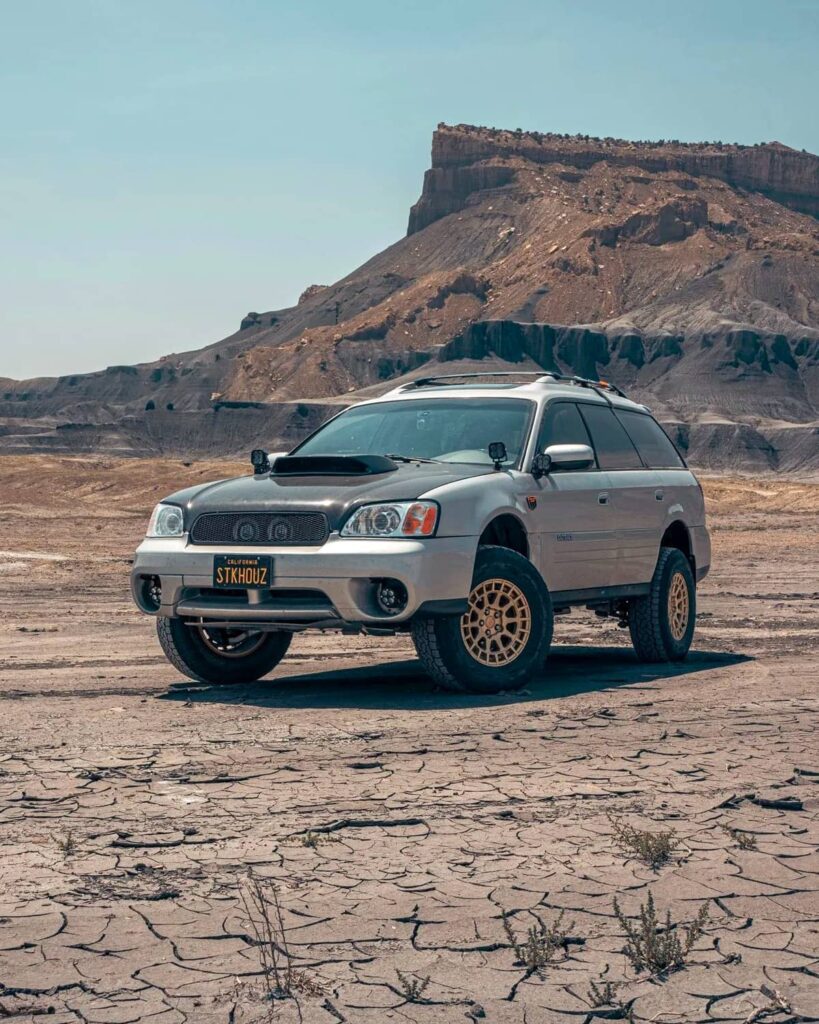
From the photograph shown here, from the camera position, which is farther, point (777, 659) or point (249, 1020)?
point (777, 659)

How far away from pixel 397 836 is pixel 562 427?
500 centimetres

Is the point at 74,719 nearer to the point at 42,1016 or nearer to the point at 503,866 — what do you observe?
the point at 503,866

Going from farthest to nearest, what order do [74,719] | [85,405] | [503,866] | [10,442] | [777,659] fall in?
[85,405], [10,442], [777,659], [74,719], [503,866]

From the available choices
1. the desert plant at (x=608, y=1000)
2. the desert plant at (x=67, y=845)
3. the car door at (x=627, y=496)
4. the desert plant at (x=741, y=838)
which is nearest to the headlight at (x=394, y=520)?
the car door at (x=627, y=496)

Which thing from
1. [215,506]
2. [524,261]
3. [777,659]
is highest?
[524,261]

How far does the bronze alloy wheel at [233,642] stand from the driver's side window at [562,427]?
2235mm

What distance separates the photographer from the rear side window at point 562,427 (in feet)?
31.7

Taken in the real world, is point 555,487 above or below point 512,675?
above

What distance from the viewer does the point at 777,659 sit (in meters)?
11.1

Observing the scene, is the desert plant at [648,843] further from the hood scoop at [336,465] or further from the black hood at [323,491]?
the hood scoop at [336,465]

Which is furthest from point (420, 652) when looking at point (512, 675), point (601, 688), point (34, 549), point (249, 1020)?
point (34, 549)

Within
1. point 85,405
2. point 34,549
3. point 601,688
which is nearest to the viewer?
point 601,688

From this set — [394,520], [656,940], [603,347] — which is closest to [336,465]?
[394,520]

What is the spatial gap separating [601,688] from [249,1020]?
5986mm
